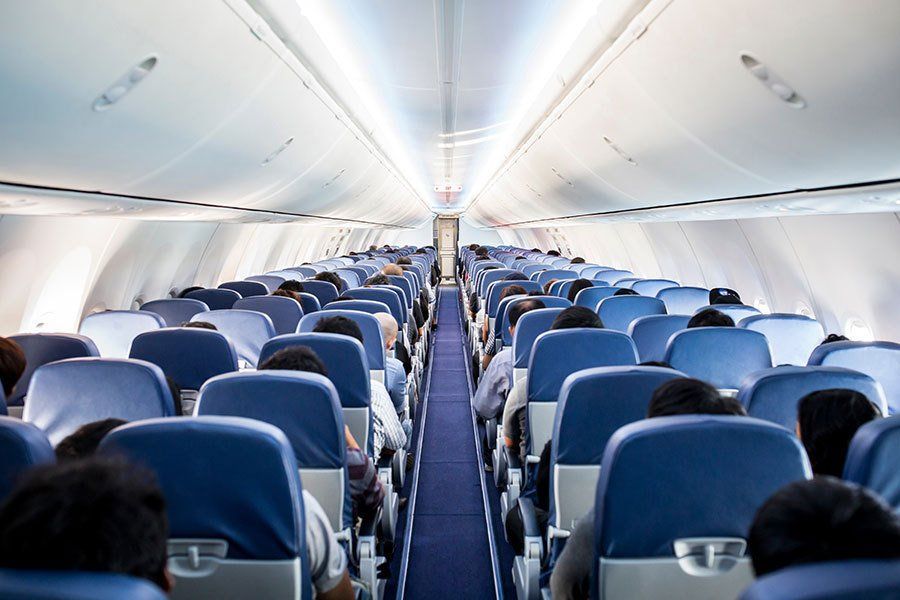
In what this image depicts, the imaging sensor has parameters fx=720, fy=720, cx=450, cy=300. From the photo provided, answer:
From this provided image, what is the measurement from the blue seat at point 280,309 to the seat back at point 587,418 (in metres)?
4.25

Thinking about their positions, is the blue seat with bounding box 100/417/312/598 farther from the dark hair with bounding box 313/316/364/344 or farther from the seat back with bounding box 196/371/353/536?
the dark hair with bounding box 313/316/364/344

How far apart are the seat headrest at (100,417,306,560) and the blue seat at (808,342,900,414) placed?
9.68 ft

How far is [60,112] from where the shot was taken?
3.36 metres

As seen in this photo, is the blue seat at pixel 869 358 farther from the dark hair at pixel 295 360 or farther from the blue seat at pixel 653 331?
the dark hair at pixel 295 360

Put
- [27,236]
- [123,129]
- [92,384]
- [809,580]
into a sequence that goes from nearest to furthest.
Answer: [809,580] < [92,384] < [123,129] < [27,236]

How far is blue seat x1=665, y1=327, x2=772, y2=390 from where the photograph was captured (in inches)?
164

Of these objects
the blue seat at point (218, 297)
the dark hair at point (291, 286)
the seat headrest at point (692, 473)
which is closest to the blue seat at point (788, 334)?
the seat headrest at point (692, 473)

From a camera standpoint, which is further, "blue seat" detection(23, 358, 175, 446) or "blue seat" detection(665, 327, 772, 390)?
"blue seat" detection(665, 327, 772, 390)

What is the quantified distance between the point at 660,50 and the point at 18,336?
13.8ft

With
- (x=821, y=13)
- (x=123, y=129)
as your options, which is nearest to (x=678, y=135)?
(x=821, y=13)

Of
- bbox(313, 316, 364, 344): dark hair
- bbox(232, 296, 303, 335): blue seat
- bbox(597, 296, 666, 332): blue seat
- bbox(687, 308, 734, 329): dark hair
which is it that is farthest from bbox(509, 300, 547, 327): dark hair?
bbox(232, 296, 303, 335): blue seat

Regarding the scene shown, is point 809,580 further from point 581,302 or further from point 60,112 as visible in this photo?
point 581,302

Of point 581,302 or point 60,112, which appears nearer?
point 60,112

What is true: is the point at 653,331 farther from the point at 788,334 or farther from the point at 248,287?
the point at 248,287
